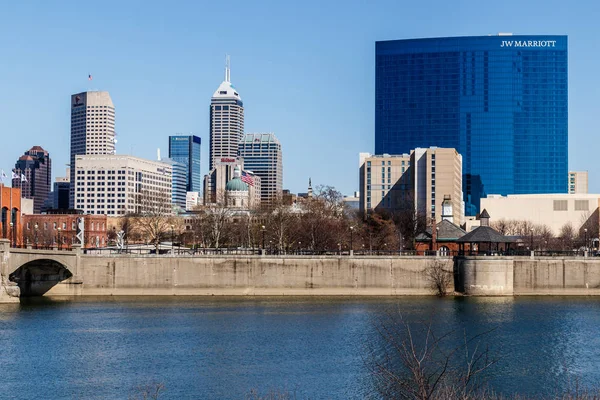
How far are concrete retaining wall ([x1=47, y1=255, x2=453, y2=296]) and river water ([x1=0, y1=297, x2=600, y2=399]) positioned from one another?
113 inches

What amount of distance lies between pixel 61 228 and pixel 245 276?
8339 cm

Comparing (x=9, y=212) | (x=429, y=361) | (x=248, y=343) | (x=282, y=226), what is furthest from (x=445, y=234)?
(x=429, y=361)

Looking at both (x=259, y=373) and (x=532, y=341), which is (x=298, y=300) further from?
(x=259, y=373)

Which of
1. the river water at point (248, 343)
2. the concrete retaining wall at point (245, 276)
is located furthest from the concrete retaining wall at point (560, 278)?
the concrete retaining wall at point (245, 276)

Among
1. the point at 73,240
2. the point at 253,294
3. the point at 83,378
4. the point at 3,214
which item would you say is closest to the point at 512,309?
the point at 253,294

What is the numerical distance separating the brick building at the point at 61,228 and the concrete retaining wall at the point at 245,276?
221 ft

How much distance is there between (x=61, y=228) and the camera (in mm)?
174250

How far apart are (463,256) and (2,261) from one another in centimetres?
4459

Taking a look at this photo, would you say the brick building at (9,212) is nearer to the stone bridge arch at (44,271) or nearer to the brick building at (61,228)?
the stone bridge arch at (44,271)

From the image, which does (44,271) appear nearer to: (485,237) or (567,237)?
(485,237)

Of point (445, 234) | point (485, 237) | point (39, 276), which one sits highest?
point (445, 234)

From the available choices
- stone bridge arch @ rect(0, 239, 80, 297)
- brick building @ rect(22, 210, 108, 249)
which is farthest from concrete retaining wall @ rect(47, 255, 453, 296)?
brick building @ rect(22, 210, 108, 249)

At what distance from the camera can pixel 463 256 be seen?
100 meters

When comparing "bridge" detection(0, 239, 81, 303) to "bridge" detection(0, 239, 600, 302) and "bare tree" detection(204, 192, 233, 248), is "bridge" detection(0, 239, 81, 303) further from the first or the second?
"bare tree" detection(204, 192, 233, 248)
